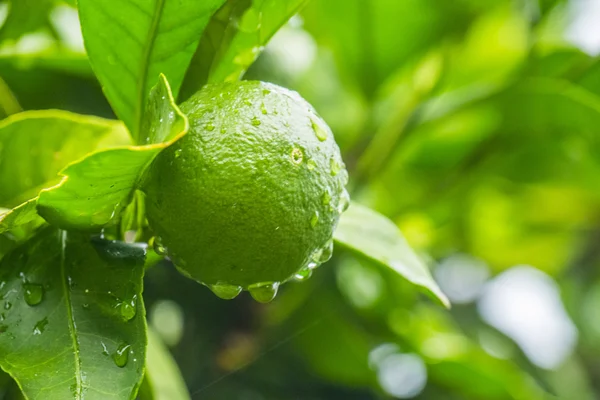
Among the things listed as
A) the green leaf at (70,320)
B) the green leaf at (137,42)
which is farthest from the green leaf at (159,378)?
the green leaf at (137,42)

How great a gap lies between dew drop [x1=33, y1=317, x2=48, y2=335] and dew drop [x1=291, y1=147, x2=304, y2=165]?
0.79ft

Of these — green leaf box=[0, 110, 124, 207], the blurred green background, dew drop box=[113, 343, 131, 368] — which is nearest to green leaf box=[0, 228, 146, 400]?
dew drop box=[113, 343, 131, 368]

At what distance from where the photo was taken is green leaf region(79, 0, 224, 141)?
0.58 meters

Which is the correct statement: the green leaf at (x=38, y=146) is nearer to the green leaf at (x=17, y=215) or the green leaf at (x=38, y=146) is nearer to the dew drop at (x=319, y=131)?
the green leaf at (x=17, y=215)

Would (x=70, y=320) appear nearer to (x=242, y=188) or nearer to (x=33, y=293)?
(x=33, y=293)

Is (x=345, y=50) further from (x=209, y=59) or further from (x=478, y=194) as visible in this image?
(x=209, y=59)

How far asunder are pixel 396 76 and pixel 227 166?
872mm

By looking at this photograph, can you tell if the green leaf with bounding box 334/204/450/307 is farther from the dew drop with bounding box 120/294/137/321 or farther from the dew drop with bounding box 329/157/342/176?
the dew drop with bounding box 120/294/137/321

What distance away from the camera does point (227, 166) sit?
0.52 metres

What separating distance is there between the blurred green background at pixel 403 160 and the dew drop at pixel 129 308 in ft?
1.92

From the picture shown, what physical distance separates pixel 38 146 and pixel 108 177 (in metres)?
0.25

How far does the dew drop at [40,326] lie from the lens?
1.82 feet

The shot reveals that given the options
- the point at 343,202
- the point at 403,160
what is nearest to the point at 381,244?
the point at 343,202

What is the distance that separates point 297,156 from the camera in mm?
537
